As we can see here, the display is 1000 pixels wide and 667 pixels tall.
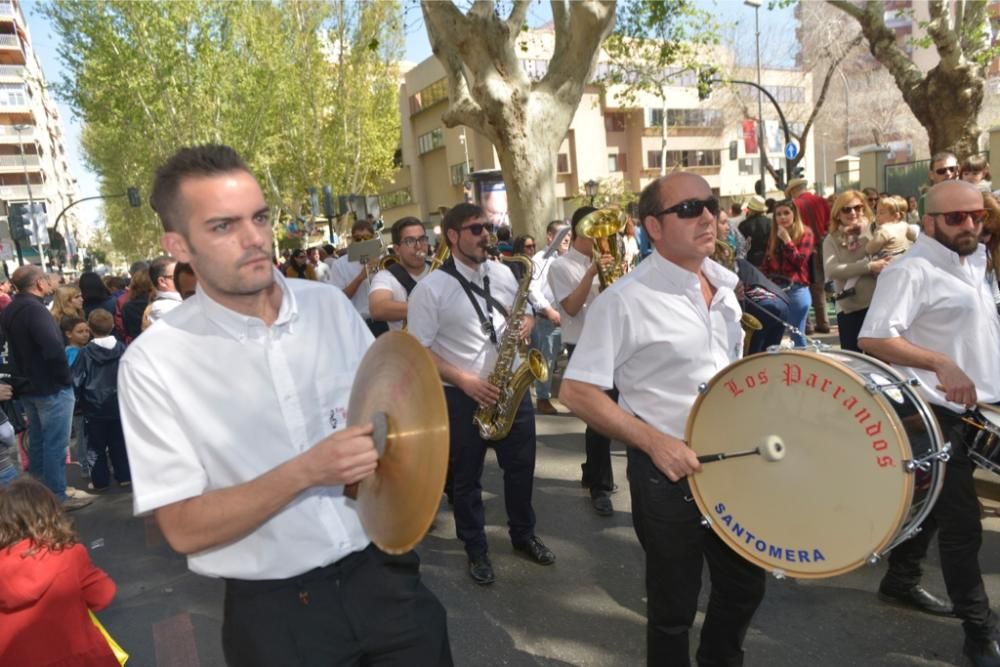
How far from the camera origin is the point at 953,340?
2.87m

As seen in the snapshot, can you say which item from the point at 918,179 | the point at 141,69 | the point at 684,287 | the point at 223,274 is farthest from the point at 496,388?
the point at 141,69

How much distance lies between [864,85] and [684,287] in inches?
2000

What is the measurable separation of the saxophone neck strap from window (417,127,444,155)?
44947 millimetres

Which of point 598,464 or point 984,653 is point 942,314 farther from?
point 598,464

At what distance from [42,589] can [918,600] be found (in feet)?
12.3

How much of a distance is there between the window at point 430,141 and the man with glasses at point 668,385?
153 ft

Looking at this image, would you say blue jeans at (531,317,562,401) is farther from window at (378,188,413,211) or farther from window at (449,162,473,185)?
window at (378,188,413,211)

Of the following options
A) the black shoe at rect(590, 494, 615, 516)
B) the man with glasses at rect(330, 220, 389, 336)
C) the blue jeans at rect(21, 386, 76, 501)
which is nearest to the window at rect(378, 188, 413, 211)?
the man with glasses at rect(330, 220, 389, 336)

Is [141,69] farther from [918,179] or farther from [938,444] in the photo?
[938,444]

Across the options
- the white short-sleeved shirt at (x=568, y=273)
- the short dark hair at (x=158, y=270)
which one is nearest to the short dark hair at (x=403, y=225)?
the white short-sleeved shirt at (x=568, y=273)

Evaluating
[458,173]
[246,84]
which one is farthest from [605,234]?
[458,173]

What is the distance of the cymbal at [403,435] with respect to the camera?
1341 millimetres

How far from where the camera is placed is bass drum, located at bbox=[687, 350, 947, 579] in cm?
190

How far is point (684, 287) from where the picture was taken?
8.14ft
